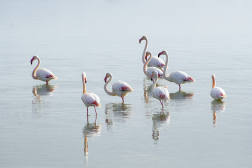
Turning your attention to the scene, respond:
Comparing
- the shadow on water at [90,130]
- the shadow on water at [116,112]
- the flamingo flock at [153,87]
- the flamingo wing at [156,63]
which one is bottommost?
the shadow on water at [90,130]

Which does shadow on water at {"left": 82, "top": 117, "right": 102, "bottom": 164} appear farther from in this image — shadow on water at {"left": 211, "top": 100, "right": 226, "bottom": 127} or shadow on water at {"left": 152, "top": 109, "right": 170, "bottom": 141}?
shadow on water at {"left": 211, "top": 100, "right": 226, "bottom": 127}

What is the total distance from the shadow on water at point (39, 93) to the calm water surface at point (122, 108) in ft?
0.10

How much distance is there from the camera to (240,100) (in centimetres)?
1237

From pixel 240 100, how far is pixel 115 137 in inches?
189

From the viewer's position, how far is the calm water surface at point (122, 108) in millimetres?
8078

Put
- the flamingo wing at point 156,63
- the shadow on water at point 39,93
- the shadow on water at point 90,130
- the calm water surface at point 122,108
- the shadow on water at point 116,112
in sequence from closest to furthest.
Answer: the calm water surface at point 122,108 → the shadow on water at point 90,130 → the shadow on water at point 116,112 → the shadow on water at point 39,93 → the flamingo wing at point 156,63

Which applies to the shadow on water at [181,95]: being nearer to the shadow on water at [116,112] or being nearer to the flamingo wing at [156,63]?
the shadow on water at [116,112]

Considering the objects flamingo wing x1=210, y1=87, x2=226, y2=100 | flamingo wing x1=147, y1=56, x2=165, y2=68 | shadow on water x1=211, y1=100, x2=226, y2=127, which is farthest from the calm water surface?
flamingo wing x1=147, y1=56, x2=165, y2=68

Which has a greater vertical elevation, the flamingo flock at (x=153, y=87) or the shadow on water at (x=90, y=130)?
the flamingo flock at (x=153, y=87)

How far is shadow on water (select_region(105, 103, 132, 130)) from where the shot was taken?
34.0ft

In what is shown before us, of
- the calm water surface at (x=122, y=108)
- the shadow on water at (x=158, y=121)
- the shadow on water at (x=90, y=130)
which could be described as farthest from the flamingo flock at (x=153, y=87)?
the shadow on water at (x=90, y=130)

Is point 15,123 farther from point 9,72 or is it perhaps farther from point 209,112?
point 9,72

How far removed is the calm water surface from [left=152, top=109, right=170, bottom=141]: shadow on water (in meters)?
0.02

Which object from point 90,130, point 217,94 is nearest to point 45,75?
point 90,130
